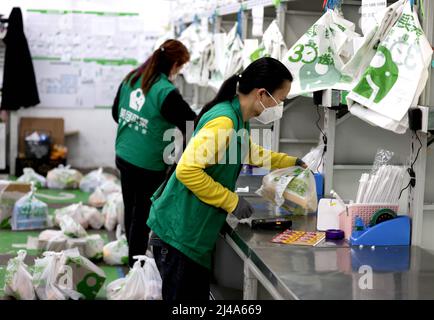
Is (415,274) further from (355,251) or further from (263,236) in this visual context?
(263,236)

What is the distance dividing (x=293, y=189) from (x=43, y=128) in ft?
18.4

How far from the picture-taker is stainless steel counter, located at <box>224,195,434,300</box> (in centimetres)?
200

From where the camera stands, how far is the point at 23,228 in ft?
18.0

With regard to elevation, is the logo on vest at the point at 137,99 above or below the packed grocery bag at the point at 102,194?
above

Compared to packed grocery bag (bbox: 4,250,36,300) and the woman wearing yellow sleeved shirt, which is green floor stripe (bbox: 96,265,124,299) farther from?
the woman wearing yellow sleeved shirt

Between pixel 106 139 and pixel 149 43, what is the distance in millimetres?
1318

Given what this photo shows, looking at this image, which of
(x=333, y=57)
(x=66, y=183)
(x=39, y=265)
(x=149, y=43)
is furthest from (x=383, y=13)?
(x=149, y=43)

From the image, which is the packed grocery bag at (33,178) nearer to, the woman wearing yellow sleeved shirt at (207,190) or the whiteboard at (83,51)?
the whiteboard at (83,51)

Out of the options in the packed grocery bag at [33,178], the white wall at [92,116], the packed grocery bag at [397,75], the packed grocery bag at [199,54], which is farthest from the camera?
the white wall at [92,116]

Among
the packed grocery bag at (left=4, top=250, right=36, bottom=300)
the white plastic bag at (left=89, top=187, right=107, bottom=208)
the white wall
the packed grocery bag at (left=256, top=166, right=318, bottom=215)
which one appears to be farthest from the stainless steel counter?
the white wall

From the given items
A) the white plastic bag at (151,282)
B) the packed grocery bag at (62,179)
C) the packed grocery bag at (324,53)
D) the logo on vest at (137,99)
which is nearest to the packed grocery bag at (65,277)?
the white plastic bag at (151,282)

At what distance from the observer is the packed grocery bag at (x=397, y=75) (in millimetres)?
2293

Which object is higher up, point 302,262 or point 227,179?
point 227,179

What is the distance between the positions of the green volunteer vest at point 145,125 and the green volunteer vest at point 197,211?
1.49 m
